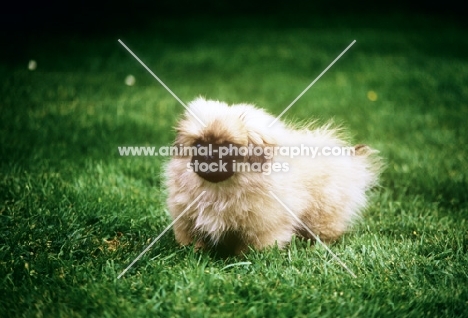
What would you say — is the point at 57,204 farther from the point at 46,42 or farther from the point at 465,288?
the point at 46,42

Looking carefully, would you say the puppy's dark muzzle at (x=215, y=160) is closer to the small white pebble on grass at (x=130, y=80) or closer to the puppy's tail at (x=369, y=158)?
the puppy's tail at (x=369, y=158)

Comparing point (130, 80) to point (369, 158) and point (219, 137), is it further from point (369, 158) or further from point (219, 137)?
point (219, 137)

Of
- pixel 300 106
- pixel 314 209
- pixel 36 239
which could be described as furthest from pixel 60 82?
pixel 314 209

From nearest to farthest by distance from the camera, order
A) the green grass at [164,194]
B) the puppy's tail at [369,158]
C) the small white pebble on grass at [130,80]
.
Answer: the green grass at [164,194] < the puppy's tail at [369,158] < the small white pebble on grass at [130,80]

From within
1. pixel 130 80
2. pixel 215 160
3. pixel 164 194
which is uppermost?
pixel 130 80

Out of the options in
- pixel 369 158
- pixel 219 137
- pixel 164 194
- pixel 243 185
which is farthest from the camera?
pixel 369 158

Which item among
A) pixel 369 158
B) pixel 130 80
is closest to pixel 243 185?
pixel 369 158

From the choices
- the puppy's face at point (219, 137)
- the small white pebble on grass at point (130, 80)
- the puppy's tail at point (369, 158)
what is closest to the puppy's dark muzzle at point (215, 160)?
the puppy's face at point (219, 137)
